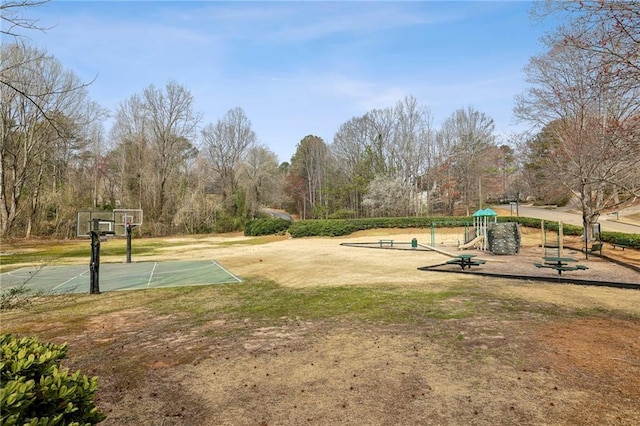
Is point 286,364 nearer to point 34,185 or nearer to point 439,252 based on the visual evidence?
point 439,252

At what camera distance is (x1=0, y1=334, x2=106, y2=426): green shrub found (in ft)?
4.75

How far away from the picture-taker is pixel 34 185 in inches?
1313

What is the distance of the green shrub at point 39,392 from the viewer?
1.45m

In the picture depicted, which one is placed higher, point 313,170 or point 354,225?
point 313,170

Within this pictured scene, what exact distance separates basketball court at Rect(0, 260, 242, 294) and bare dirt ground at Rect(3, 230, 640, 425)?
4.08 meters

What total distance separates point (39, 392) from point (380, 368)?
147 inches

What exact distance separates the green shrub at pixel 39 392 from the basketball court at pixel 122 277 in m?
9.78

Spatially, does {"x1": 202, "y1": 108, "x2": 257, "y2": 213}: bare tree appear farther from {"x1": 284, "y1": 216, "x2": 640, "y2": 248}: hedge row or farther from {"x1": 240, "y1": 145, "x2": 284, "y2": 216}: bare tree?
{"x1": 284, "y1": 216, "x2": 640, "y2": 248}: hedge row

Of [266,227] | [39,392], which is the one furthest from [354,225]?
[39,392]

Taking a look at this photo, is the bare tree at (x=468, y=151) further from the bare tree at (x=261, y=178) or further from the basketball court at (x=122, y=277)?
the basketball court at (x=122, y=277)

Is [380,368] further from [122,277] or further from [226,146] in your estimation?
[226,146]

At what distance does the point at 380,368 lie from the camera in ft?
15.0

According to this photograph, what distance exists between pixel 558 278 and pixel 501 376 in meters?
7.79

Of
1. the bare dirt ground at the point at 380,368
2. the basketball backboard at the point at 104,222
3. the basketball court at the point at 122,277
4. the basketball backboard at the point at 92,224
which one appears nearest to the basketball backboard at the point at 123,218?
the basketball backboard at the point at 104,222
